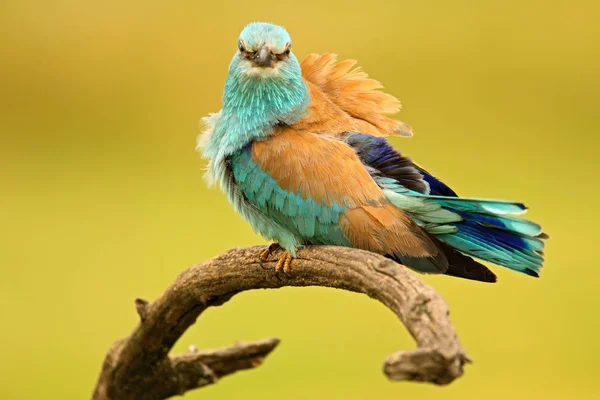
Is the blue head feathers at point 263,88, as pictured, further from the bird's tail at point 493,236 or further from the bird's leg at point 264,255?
the bird's tail at point 493,236

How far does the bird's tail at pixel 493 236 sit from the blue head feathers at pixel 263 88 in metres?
0.38

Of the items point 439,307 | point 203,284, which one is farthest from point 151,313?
point 439,307

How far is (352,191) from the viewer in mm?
1564

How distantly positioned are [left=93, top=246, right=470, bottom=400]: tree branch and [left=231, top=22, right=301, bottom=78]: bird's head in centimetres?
36

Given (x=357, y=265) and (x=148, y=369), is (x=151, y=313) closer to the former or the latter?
(x=148, y=369)

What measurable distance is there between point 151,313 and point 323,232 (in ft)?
1.39

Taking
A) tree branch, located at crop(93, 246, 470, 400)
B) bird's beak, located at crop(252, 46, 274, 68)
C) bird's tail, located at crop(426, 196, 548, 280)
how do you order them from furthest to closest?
1. bird's beak, located at crop(252, 46, 274, 68)
2. bird's tail, located at crop(426, 196, 548, 280)
3. tree branch, located at crop(93, 246, 470, 400)

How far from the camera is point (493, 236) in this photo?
1481 millimetres

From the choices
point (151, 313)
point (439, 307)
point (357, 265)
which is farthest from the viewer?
point (151, 313)

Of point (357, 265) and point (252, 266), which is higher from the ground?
point (252, 266)

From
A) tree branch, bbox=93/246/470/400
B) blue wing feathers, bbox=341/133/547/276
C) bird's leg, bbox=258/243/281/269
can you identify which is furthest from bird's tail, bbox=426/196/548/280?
bird's leg, bbox=258/243/281/269

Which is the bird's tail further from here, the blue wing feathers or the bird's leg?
the bird's leg

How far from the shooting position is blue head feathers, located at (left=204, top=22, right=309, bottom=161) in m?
1.69

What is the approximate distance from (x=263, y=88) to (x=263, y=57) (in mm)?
70
